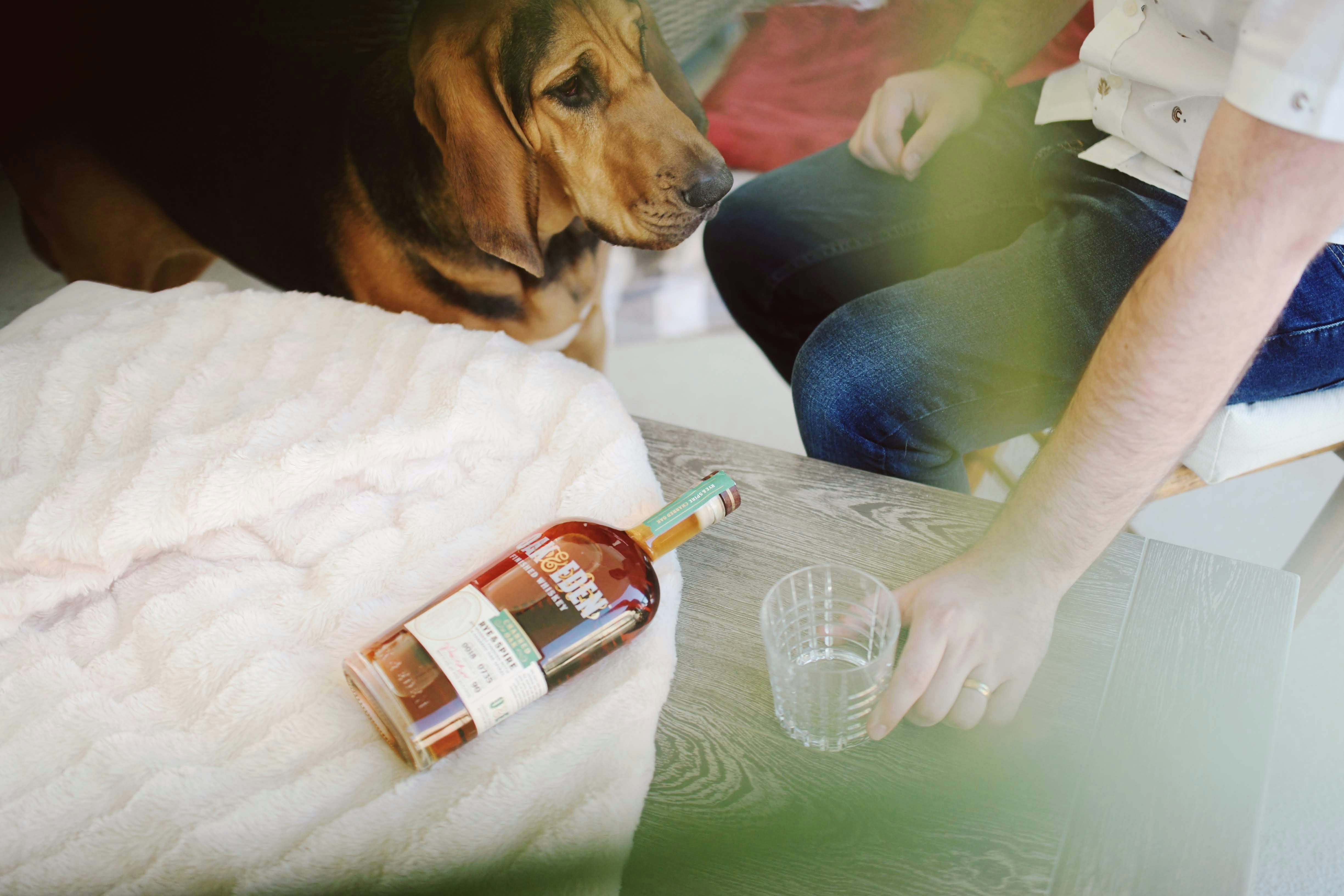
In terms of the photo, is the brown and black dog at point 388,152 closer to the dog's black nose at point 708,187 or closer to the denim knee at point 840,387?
the dog's black nose at point 708,187

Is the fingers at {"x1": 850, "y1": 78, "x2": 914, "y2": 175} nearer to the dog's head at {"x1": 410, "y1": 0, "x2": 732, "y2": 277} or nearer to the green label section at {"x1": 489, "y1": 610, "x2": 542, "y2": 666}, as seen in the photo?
the dog's head at {"x1": 410, "y1": 0, "x2": 732, "y2": 277}

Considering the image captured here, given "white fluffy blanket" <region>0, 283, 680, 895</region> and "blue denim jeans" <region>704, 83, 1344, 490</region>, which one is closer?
"white fluffy blanket" <region>0, 283, 680, 895</region>

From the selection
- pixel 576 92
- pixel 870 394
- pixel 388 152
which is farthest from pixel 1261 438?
pixel 388 152

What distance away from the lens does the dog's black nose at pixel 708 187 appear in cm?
77

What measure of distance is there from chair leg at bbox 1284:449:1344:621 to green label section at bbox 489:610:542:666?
94 cm

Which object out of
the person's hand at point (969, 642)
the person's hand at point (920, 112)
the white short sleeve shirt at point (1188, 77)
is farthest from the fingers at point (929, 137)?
the person's hand at point (969, 642)

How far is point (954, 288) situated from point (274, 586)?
672mm

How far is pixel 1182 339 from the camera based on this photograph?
0.52 m

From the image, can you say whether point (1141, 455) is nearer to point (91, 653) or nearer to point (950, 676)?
point (950, 676)

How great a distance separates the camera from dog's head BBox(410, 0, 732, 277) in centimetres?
69

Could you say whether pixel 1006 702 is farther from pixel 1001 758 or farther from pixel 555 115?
pixel 555 115

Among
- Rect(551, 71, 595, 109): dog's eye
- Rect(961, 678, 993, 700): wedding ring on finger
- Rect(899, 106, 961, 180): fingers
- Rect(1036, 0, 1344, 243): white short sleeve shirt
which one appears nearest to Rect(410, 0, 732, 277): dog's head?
Rect(551, 71, 595, 109): dog's eye

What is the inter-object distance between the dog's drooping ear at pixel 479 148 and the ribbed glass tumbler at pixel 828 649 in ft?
1.38

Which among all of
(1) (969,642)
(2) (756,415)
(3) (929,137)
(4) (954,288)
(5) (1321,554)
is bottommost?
(5) (1321,554)
